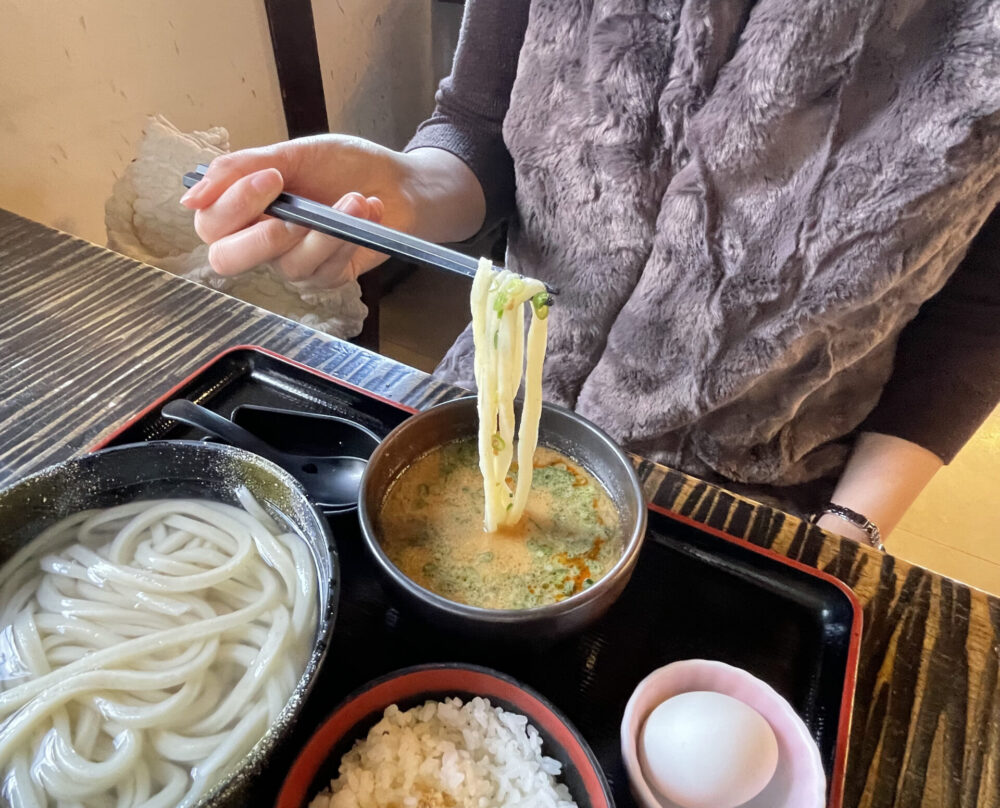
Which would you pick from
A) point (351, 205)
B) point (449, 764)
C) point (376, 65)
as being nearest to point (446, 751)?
point (449, 764)

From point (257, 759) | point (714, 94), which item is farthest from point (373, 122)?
point (257, 759)

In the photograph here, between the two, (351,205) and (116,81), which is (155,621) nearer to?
(351,205)

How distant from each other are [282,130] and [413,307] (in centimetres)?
82

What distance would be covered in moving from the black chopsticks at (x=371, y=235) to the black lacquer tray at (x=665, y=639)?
1.02ft

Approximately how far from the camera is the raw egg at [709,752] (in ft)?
1.84

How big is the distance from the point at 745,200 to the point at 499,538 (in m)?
0.54

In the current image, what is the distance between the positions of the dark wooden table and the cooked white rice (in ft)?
1.02

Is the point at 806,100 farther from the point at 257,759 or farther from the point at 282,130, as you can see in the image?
the point at 282,130

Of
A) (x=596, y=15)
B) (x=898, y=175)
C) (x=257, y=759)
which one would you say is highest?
(x=596, y=15)

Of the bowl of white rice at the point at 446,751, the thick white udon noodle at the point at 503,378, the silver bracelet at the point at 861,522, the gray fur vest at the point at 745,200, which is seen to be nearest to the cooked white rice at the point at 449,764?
the bowl of white rice at the point at 446,751

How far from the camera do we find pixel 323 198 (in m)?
1.10

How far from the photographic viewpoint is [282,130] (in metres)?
2.34

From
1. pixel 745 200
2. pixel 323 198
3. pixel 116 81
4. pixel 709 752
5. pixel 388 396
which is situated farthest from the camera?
pixel 116 81

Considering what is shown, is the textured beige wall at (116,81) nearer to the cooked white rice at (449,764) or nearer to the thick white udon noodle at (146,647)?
the thick white udon noodle at (146,647)
